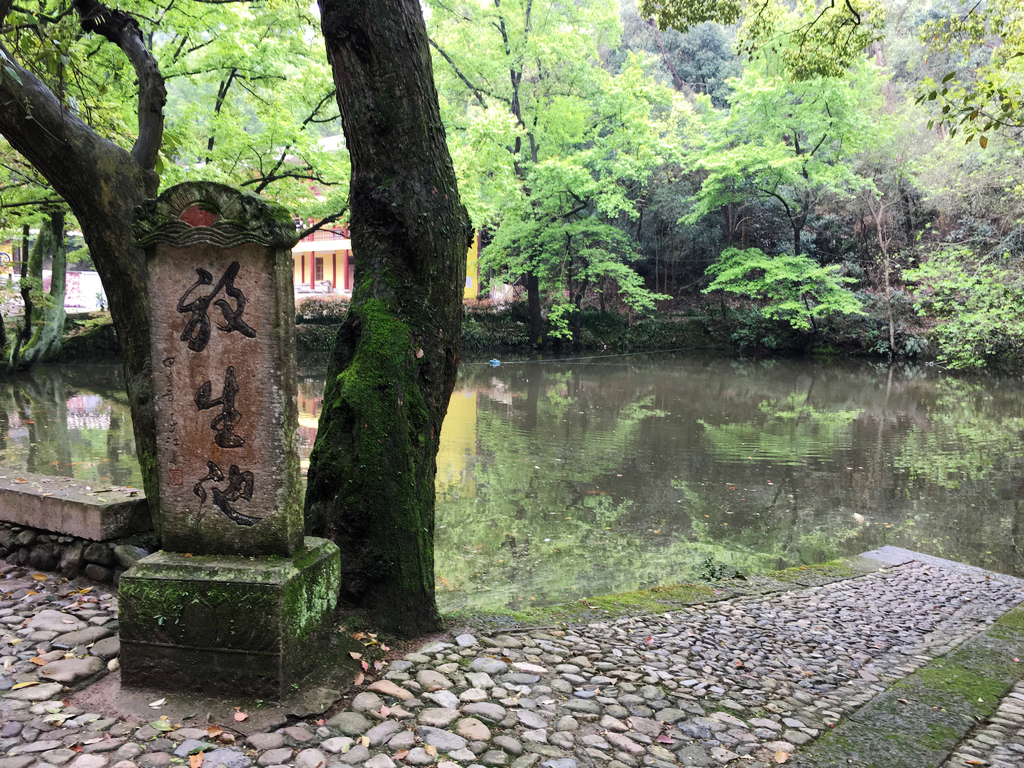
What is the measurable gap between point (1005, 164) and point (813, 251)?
13773mm

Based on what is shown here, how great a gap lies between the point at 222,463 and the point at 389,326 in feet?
4.12

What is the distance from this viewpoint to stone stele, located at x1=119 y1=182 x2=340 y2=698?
2811mm

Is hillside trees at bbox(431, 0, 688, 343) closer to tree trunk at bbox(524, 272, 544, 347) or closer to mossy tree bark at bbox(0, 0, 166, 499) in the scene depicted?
tree trunk at bbox(524, 272, 544, 347)

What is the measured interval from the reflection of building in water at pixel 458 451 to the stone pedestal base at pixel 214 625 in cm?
381

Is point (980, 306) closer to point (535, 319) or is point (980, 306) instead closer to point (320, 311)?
point (535, 319)

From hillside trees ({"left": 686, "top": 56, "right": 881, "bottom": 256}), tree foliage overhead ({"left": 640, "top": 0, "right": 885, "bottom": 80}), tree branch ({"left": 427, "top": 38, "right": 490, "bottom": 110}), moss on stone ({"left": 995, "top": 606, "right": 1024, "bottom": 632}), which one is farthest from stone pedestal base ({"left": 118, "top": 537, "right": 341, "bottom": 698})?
hillside trees ({"left": 686, "top": 56, "right": 881, "bottom": 256})

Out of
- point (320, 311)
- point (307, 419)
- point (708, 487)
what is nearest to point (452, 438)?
point (307, 419)

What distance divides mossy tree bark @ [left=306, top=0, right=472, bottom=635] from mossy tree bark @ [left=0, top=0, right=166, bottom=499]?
1111 mm

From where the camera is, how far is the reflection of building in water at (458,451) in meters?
8.74

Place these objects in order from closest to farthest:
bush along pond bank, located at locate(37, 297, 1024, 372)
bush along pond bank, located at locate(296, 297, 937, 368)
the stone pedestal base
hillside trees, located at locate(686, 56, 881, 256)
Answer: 1. the stone pedestal base
2. hillside trees, located at locate(686, 56, 881, 256)
3. bush along pond bank, located at locate(37, 297, 1024, 372)
4. bush along pond bank, located at locate(296, 297, 937, 368)

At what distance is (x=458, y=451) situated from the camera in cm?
1072

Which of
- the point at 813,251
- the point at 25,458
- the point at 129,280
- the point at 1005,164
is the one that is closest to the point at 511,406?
the point at 25,458

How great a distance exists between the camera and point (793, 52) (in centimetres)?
802

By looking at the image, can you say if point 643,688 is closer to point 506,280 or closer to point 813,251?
point 506,280
